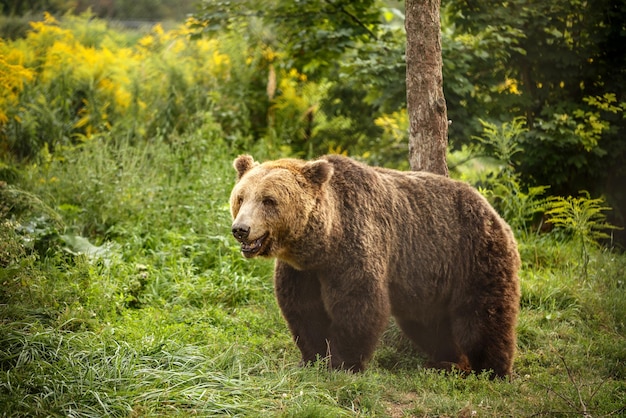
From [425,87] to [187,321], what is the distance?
294cm

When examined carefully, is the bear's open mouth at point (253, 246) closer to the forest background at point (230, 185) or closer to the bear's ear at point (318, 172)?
the bear's ear at point (318, 172)

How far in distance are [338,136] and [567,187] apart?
385 cm

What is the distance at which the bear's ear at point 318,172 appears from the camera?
4.62 meters

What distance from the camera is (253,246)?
4.42 metres

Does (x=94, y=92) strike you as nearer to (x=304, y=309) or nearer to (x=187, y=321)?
(x=187, y=321)

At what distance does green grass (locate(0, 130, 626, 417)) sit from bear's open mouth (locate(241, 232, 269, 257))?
2.46 feet

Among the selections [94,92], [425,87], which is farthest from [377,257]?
[94,92]

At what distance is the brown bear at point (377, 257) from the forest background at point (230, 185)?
34cm

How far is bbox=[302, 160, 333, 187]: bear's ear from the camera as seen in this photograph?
4.62 meters

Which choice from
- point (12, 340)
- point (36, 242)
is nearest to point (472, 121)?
point (36, 242)

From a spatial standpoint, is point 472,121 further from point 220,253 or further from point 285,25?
point 220,253

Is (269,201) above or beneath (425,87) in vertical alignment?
beneath

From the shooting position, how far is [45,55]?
11.1 meters

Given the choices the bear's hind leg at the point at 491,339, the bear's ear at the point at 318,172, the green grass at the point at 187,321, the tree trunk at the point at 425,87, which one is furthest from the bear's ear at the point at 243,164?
the bear's hind leg at the point at 491,339
